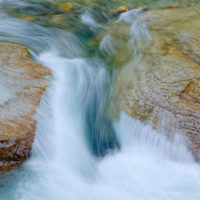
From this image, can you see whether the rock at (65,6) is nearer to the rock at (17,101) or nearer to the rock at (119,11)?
the rock at (119,11)

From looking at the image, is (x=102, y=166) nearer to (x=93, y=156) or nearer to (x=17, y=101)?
(x=93, y=156)

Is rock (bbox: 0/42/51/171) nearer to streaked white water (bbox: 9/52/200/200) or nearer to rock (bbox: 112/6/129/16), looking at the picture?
streaked white water (bbox: 9/52/200/200)

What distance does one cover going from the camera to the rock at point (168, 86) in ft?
11.5

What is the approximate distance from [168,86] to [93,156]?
1.64 m

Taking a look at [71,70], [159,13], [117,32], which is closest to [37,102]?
[71,70]

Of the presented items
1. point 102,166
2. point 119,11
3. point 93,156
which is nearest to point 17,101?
point 93,156

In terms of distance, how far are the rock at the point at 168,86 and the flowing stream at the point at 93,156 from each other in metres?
0.19

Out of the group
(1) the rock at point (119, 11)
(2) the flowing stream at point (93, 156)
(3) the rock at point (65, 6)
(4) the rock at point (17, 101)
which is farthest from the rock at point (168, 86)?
(3) the rock at point (65, 6)

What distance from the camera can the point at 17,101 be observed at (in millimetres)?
3430

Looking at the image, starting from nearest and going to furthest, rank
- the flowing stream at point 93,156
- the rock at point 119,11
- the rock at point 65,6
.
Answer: the flowing stream at point 93,156
the rock at point 119,11
the rock at point 65,6

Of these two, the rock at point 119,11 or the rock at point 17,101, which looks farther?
the rock at point 119,11

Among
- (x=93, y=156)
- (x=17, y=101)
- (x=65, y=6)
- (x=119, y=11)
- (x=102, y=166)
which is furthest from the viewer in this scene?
(x=65, y=6)

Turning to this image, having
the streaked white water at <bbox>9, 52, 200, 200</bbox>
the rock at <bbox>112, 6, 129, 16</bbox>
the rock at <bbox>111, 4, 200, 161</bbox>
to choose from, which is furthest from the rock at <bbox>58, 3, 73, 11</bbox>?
the streaked white water at <bbox>9, 52, 200, 200</bbox>

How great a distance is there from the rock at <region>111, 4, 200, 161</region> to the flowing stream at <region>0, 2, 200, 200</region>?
0.61ft
